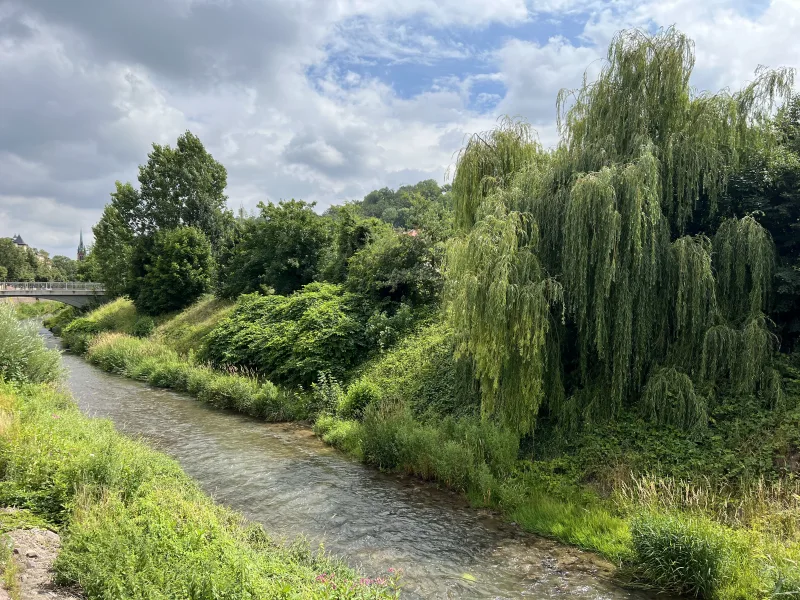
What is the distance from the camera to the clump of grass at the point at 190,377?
51.2 feet

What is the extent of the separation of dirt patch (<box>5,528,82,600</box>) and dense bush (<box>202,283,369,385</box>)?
10.5 meters

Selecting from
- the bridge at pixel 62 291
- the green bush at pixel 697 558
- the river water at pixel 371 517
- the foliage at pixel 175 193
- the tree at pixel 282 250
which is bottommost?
the river water at pixel 371 517

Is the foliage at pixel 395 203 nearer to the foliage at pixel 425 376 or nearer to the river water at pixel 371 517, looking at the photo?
the foliage at pixel 425 376

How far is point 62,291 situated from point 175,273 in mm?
20574

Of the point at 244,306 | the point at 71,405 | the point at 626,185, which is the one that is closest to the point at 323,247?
the point at 244,306

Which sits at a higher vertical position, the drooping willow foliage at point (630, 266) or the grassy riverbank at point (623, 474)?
the drooping willow foliage at point (630, 266)

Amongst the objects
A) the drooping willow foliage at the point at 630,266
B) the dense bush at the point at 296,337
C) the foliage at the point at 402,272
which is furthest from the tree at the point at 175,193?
the drooping willow foliage at the point at 630,266

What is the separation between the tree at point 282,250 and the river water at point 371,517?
12525 mm

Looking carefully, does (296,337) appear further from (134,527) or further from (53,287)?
(53,287)

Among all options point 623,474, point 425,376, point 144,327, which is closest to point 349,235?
point 425,376

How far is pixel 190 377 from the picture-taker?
19.1m

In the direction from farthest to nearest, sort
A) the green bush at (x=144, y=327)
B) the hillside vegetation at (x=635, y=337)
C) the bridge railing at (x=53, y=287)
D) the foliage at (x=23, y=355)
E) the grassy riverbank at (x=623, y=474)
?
the bridge railing at (x=53, y=287)
the green bush at (x=144, y=327)
the foliage at (x=23, y=355)
the hillside vegetation at (x=635, y=337)
the grassy riverbank at (x=623, y=474)

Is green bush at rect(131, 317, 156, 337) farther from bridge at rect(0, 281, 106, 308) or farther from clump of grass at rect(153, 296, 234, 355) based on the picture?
bridge at rect(0, 281, 106, 308)

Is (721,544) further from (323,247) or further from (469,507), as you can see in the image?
(323,247)
